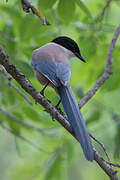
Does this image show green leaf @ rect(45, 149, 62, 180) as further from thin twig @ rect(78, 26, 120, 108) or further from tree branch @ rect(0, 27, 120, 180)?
tree branch @ rect(0, 27, 120, 180)

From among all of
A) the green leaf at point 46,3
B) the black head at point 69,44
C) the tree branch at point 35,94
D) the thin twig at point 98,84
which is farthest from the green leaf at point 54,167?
the green leaf at point 46,3

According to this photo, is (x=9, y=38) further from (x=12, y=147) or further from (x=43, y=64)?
(x=12, y=147)

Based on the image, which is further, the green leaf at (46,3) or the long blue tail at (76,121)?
the green leaf at (46,3)

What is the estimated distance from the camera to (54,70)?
3.16m

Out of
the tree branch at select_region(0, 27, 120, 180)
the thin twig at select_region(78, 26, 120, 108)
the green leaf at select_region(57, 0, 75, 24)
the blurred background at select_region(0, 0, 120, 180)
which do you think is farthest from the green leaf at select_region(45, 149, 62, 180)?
the green leaf at select_region(57, 0, 75, 24)

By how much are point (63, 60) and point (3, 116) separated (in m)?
1.05

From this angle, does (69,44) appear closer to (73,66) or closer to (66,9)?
(66,9)

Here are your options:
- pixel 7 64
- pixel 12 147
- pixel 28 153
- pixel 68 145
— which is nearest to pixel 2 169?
pixel 12 147

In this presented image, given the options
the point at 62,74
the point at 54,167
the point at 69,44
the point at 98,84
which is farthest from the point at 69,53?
the point at 54,167

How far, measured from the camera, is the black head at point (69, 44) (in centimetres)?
367

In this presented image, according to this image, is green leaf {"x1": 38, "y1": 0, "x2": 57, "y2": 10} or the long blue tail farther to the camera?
green leaf {"x1": 38, "y1": 0, "x2": 57, "y2": 10}

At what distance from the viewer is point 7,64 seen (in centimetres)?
226

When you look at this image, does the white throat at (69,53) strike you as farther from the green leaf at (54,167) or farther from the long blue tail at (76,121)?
the green leaf at (54,167)

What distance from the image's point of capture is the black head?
367 cm
